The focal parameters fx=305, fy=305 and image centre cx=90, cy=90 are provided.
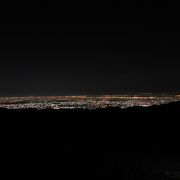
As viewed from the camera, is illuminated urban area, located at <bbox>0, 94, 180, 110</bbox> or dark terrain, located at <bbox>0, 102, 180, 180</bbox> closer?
dark terrain, located at <bbox>0, 102, 180, 180</bbox>

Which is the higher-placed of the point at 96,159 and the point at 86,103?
the point at 96,159

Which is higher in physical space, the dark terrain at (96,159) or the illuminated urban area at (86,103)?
the dark terrain at (96,159)

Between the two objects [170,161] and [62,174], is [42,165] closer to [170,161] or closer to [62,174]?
[62,174]

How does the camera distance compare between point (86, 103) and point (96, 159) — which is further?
point (86, 103)

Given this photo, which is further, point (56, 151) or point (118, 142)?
point (118, 142)

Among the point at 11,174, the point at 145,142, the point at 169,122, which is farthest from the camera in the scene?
the point at 169,122

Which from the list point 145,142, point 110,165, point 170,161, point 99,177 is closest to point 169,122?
point 145,142

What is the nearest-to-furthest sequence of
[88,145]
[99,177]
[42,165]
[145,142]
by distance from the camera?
[99,177] < [42,165] < [88,145] < [145,142]

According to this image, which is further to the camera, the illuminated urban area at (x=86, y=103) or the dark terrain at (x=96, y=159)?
the illuminated urban area at (x=86, y=103)

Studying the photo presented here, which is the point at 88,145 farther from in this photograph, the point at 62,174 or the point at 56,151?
the point at 62,174

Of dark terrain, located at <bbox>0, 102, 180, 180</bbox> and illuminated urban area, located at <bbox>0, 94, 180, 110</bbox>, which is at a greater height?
dark terrain, located at <bbox>0, 102, 180, 180</bbox>
